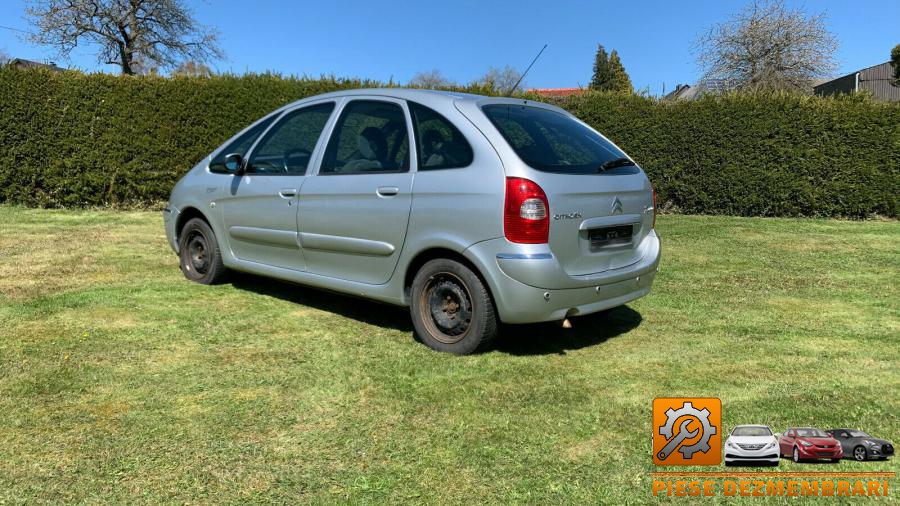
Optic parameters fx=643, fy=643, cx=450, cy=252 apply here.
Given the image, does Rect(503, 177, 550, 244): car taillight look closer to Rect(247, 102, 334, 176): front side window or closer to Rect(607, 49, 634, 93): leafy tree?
Rect(247, 102, 334, 176): front side window

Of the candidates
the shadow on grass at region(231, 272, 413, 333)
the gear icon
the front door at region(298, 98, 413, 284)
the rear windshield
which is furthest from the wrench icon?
the shadow on grass at region(231, 272, 413, 333)

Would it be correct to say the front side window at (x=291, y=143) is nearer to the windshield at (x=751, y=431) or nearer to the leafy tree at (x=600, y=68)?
the windshield at (x=751, y=431)

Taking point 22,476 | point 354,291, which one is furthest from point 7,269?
point 22,476

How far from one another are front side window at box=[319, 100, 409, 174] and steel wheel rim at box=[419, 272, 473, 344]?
31.2 inches

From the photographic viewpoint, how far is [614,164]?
4211 millimetres

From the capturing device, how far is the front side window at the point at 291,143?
488cm

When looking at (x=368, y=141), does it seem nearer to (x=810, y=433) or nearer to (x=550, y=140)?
(x=550, y=140)

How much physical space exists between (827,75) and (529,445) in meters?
30.4

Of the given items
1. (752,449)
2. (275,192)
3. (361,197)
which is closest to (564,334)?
(361,197)

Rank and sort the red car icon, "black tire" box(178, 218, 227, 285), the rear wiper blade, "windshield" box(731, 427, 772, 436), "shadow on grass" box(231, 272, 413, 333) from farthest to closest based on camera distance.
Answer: "black tire" box(178, 218, 227, 285) → "shadow on grass" box(231, 272, 413, 333) → the rear wiper blade → "windshield" box(731, 427, 772, 436) → the red car icon

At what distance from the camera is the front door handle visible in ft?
13.7

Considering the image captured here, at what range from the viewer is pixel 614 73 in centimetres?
6950

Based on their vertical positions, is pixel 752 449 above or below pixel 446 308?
below

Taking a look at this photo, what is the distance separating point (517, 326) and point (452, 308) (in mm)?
871
